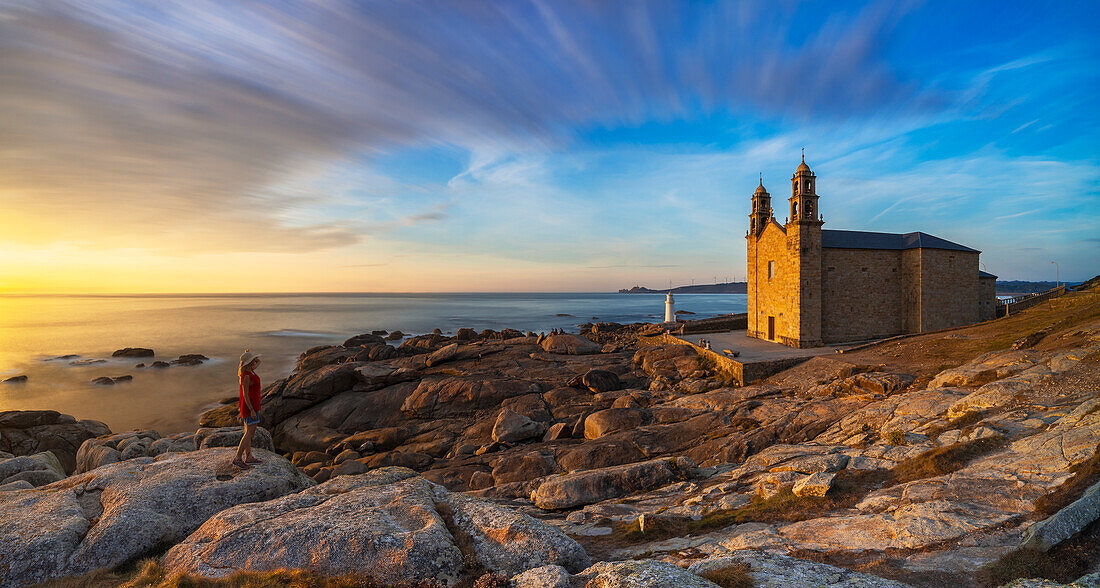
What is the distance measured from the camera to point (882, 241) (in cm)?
2933

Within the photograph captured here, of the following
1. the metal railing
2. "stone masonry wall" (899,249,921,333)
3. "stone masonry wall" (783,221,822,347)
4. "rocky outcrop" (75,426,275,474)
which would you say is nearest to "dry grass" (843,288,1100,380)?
"stone masonry wall" (899,249,921,333)

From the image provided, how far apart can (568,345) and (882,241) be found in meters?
22.7

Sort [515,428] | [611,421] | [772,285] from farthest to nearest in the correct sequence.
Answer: [772,285] → [515,428] → [611,421]

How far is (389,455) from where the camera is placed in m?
17.4

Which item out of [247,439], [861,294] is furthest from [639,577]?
[861,294]

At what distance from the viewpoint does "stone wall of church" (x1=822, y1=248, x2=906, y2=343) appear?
27.6m

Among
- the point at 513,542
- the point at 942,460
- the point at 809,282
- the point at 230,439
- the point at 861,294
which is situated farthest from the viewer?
the point at 861,294

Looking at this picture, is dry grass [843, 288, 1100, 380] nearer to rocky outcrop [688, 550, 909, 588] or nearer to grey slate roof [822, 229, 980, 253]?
grey slate roof [822, 229, 980, 253]

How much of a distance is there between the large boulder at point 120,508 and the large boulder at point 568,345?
2256 cm

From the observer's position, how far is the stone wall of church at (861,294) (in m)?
27.6

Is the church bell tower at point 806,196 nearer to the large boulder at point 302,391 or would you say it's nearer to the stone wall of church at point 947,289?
the stone wall of church at point 947,289

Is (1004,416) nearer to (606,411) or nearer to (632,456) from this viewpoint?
(632,456)

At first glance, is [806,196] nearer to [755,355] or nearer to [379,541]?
[755,355]

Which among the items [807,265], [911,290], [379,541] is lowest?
→ [379,541]
